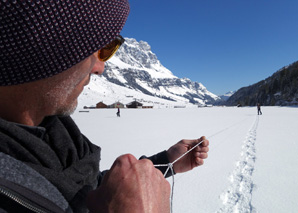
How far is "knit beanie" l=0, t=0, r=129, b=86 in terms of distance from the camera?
0.71 metres

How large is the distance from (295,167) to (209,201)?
2.75 meters

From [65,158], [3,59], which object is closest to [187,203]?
[65,158]

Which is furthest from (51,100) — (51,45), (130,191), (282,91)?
(282,91)

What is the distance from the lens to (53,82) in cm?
84

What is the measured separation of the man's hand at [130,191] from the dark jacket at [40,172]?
7.1 inches

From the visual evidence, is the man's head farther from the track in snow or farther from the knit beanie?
the track in snow

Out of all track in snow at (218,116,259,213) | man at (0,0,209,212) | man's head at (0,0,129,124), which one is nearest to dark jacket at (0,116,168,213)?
man at (0,0,209,212)

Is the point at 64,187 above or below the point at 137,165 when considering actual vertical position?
below

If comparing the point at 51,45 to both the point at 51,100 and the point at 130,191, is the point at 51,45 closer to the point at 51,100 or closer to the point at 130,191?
the point at 51,100

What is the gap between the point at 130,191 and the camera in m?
0.65

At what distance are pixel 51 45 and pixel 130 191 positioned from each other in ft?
2.30

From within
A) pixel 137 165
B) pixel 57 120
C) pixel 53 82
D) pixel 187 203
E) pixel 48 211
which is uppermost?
pixel 53 82

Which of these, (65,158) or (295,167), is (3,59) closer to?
(65,158)

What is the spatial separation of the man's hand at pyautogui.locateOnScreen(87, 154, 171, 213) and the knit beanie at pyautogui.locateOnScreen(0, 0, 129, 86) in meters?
0.54
